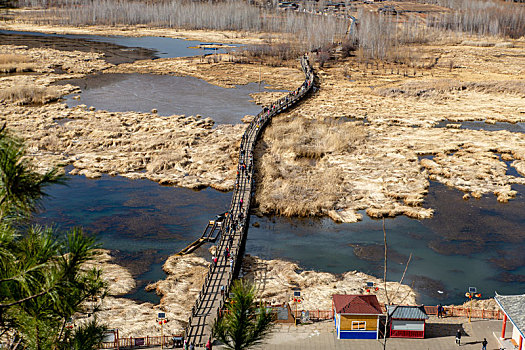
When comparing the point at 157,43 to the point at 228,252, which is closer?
the point at 228,252

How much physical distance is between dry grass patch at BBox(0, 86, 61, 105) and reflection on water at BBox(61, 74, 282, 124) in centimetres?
262

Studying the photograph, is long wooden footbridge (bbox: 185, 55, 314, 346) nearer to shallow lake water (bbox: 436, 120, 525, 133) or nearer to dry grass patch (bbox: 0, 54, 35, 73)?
shallow lake water (bbox: 436, 120, 525, 133)

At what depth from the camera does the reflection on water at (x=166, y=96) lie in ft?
→ 235

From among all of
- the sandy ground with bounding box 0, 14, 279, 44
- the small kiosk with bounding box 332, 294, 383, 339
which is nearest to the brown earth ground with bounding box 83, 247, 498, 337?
the small kiosk with bounding box 332, 294, 383, 339

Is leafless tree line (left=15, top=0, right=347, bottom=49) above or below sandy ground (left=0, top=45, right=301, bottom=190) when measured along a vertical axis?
above

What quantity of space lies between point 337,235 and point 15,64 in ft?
256

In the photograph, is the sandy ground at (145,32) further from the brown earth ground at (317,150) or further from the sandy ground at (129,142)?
the sandy ground at (129,142)

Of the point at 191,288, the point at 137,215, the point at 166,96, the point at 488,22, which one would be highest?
the point at 488,22

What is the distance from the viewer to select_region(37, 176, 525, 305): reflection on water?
33.2m

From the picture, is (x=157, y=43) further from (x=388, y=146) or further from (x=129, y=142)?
(x=388, y=146)

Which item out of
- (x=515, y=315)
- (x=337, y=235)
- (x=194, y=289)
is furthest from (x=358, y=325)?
(x=337, y=235)

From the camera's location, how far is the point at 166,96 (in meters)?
79.0

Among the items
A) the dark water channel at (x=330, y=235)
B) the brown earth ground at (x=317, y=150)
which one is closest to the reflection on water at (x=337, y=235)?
the dark water channel at (x=330, y=235)

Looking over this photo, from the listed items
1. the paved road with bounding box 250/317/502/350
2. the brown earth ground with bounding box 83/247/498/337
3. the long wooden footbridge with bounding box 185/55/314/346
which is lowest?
the brown earth ground with bounding box 83/247/498/337
